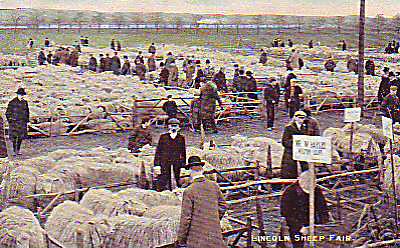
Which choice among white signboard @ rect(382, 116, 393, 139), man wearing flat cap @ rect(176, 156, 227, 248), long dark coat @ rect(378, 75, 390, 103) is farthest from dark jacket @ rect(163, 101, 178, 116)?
man wearing flat cap @ rect(176, 156, 227, 248)

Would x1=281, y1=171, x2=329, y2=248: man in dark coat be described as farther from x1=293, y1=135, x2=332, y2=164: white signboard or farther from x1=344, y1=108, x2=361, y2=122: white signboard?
x1=344, y1=108, x2=361, y2=122: white signboard

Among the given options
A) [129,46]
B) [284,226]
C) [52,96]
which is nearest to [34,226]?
[284,226]

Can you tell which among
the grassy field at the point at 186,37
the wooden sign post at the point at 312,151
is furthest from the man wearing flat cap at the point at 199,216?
the grassy field at the point at 186,37

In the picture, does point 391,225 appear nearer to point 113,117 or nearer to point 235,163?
point 235,163

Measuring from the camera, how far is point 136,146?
6.51m

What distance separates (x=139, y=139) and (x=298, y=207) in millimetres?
2842

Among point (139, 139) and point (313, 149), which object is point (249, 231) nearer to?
point (313, 149)

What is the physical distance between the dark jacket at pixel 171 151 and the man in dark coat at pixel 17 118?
2.70 meters

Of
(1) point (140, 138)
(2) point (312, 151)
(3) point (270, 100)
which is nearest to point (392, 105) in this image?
(3) point (270, 100)

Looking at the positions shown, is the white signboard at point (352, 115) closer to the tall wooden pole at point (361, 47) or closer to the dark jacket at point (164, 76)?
the tall wooden pole at point (361, 47)

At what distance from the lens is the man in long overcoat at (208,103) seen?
8.92 m

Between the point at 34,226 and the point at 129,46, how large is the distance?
65.3ft

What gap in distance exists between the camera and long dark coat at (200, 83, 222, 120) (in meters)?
8.92

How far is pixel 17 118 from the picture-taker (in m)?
7.59
